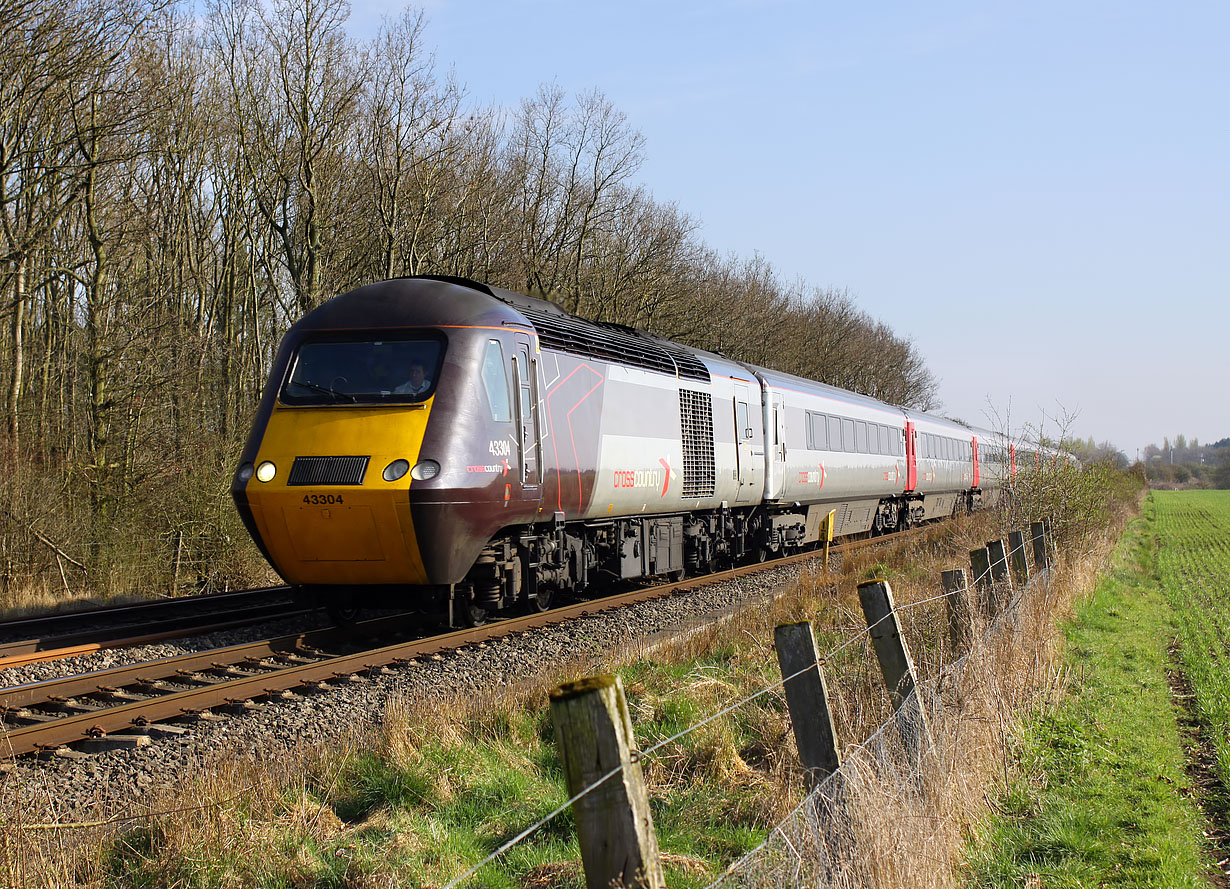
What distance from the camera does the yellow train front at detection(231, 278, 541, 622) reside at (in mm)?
9008

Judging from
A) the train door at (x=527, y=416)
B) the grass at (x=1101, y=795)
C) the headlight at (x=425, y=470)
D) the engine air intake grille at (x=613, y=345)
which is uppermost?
the engine air intake grille at (x=613, y=345)

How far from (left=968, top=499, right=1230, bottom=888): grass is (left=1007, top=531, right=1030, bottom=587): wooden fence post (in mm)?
869

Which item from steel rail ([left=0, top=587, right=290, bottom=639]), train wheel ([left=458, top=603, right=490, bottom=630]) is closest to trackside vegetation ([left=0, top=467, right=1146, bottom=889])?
train wheel ([left=458, top=603, right=490, bottom=630])

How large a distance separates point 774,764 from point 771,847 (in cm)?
246

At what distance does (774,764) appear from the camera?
6.02 m

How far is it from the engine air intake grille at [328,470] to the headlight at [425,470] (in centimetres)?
44

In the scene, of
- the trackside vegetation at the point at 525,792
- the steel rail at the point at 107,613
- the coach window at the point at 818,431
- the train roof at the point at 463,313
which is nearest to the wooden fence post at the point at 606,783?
the trackside vegetation at the point at 525,792

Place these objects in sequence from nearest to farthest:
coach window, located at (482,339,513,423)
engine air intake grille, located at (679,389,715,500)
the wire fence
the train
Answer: the wire fence
the train
coach window, located at (482,339,513,423)
engine air intake grille, located at (679,389,715,500)

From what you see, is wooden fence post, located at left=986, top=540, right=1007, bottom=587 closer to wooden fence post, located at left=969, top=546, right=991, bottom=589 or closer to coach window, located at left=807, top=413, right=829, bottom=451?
wooden fence post, located at left=969, top=546, right=991, bottom=589

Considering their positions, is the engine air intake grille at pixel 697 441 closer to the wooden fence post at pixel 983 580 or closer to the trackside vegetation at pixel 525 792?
the trackside vegetation at pixel 525 792

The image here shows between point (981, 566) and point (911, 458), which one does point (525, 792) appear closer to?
point (981, 566)

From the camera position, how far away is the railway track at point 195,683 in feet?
21.7

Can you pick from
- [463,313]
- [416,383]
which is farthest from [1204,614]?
[416,383]

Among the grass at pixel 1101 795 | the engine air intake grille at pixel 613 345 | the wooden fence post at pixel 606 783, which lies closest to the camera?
the wooden fence post at pixel 606 783
